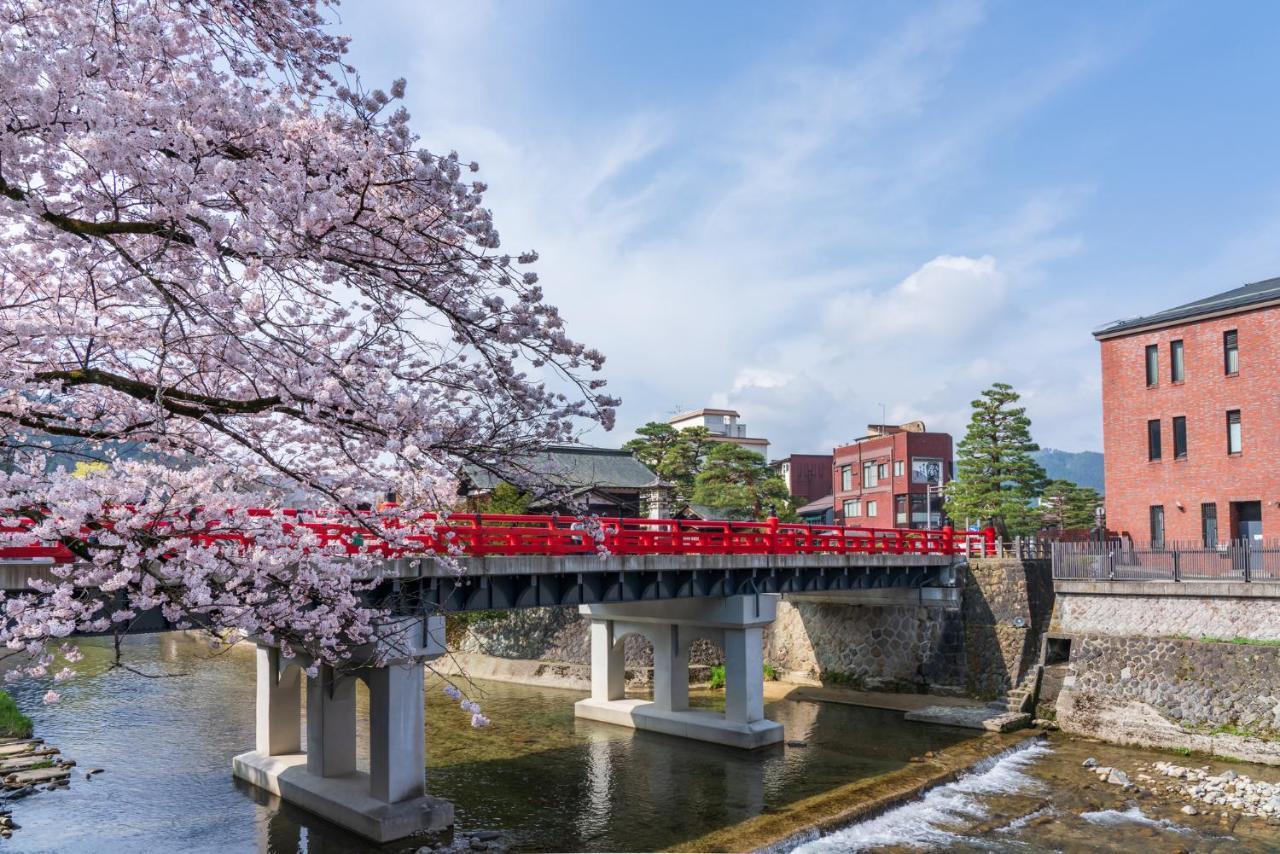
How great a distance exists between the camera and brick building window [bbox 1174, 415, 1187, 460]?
123 feet

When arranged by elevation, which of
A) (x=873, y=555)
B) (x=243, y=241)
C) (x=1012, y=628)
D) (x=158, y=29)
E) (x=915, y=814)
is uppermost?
(x=158, y=29)

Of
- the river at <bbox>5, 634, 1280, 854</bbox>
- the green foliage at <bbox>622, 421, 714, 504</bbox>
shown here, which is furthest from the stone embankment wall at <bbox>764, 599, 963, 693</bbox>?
the green foliage at <bbox>622, 421, 714, 504</bbox>

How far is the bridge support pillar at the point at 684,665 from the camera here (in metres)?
28.2

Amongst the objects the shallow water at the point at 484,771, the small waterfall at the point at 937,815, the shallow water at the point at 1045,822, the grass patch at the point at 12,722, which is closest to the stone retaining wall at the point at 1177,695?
the shallow water at the point at 1045,822

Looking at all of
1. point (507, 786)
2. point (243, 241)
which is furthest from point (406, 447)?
point (507, 786)

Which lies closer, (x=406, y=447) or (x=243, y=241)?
(x=243, y=241)

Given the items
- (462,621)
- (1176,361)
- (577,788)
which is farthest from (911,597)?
(462,621)

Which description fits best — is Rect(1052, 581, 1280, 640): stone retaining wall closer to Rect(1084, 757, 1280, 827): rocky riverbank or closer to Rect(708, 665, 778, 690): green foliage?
Rect(1084, 757, 1280, 827): rocky riverbank

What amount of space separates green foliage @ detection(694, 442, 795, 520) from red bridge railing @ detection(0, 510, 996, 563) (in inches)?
702

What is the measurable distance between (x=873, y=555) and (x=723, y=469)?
2425 centimetres

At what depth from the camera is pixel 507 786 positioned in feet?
75.1

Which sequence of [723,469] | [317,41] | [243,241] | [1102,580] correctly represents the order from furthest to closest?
1. [723,469]
2. [1102,580]
3. [317,41]
4. [243,241]

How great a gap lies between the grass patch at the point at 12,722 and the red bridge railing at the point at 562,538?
15.2 meters

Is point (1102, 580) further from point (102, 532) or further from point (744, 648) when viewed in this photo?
point (102, 532)
